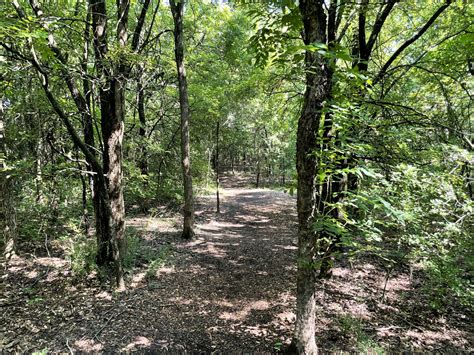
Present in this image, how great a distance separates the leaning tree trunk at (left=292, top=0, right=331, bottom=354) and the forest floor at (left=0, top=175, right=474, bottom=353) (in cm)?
92

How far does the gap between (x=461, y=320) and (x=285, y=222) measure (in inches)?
275

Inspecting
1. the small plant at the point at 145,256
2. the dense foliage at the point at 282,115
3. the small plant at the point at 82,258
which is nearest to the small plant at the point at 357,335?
the dense foliage at the point at 282,115

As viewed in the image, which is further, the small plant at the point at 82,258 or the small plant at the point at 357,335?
the small plant at the point at 82,258

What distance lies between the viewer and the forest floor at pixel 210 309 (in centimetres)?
400

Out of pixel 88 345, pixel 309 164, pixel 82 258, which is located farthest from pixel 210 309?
pixel 309 164

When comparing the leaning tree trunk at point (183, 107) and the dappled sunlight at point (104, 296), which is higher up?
the leaning tree trunk at point (183, 107)

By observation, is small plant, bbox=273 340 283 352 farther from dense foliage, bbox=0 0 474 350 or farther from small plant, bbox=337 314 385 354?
dense foliage, bbox=0 0 474 350

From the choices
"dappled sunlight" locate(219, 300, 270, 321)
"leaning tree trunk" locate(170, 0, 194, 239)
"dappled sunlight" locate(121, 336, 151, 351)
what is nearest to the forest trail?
"dappled sunlight" locate(219, 300, 270, 321)

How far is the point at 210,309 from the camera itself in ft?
16.2

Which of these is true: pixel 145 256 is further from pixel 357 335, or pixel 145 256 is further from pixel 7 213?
pixel 357 335

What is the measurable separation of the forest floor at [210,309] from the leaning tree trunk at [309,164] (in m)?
0.92

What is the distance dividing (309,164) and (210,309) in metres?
3.54

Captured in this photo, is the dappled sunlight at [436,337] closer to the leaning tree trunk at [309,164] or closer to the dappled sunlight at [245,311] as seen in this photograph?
the leaning tree trunk at [309,164]

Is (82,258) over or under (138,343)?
over
